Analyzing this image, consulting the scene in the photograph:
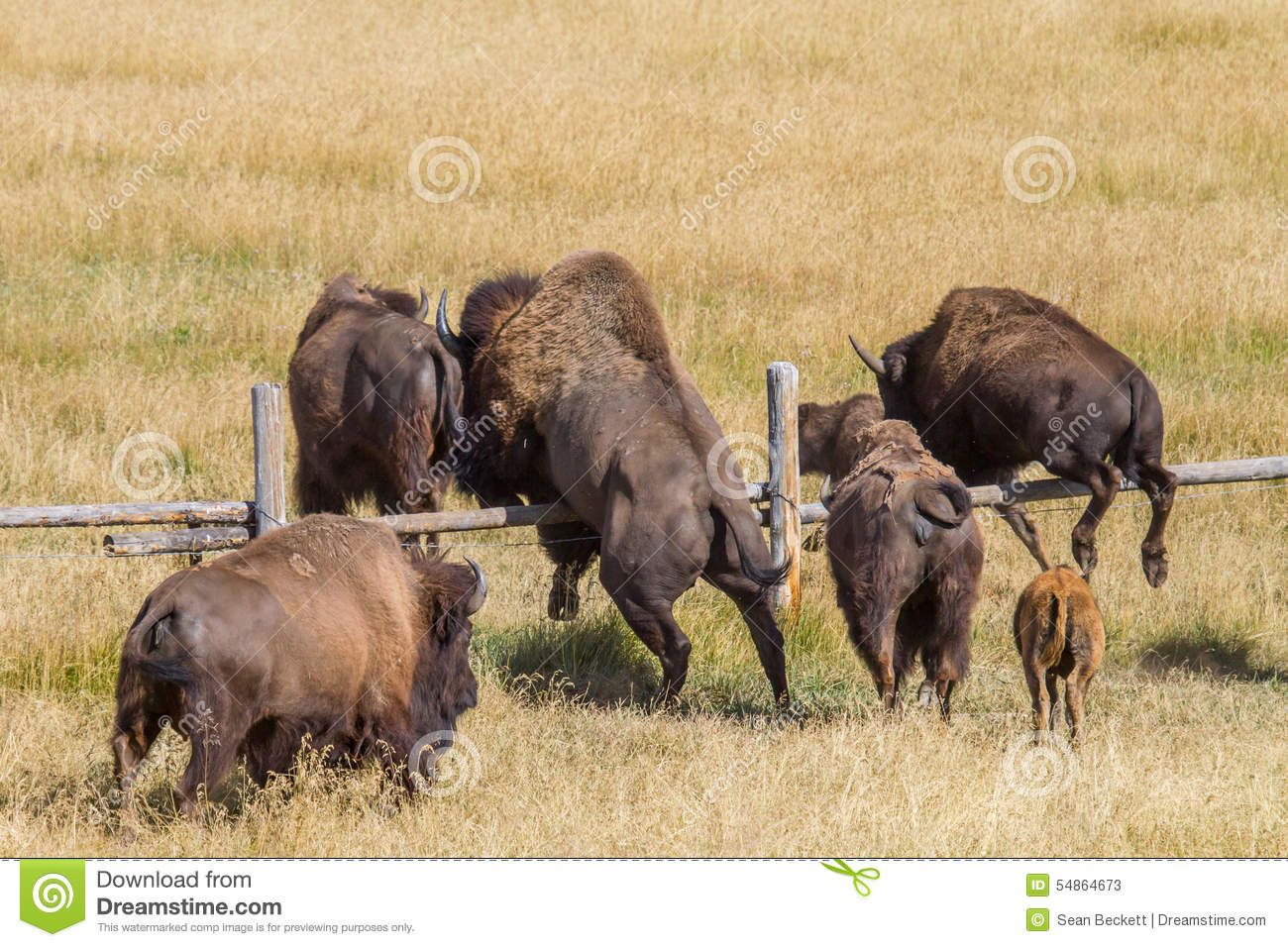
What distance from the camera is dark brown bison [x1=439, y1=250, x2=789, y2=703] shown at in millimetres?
6617

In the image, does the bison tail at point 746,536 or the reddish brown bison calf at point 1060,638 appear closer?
the reddish brown bison calf at point 1060,638

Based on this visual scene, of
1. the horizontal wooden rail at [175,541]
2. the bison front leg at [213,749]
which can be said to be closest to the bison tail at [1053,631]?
the bison front leg at [213,749]

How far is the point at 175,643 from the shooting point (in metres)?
4.69

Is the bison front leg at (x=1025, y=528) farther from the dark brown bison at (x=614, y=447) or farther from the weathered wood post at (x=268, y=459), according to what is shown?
the weathered wood post at (x=268, y=459)

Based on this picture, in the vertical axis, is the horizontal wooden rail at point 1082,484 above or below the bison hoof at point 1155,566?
above

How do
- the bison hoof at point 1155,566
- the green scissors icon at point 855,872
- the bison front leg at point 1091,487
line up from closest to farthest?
the green scissors icon at point 855,872
the bison front leg at point 1091,487
the bison hoof at point 1155,566

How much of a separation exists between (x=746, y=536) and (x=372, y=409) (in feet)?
10.0

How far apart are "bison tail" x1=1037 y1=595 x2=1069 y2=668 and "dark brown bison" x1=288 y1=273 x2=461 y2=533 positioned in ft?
12.1

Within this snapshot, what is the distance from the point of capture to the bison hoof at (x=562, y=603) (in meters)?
7.67

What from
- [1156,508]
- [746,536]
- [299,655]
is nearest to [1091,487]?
[1156,508]

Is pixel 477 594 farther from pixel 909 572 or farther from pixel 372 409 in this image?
pixel 372 409

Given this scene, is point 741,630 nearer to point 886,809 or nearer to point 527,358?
point 527,358

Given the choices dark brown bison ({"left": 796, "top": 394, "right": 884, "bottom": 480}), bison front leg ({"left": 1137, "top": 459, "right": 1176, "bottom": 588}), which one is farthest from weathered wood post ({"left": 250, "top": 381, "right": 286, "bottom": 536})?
bison front leg ({"left": 1137, "top": 459, "right": 1176, "bottom": 588})

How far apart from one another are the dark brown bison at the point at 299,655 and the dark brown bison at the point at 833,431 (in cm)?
265
